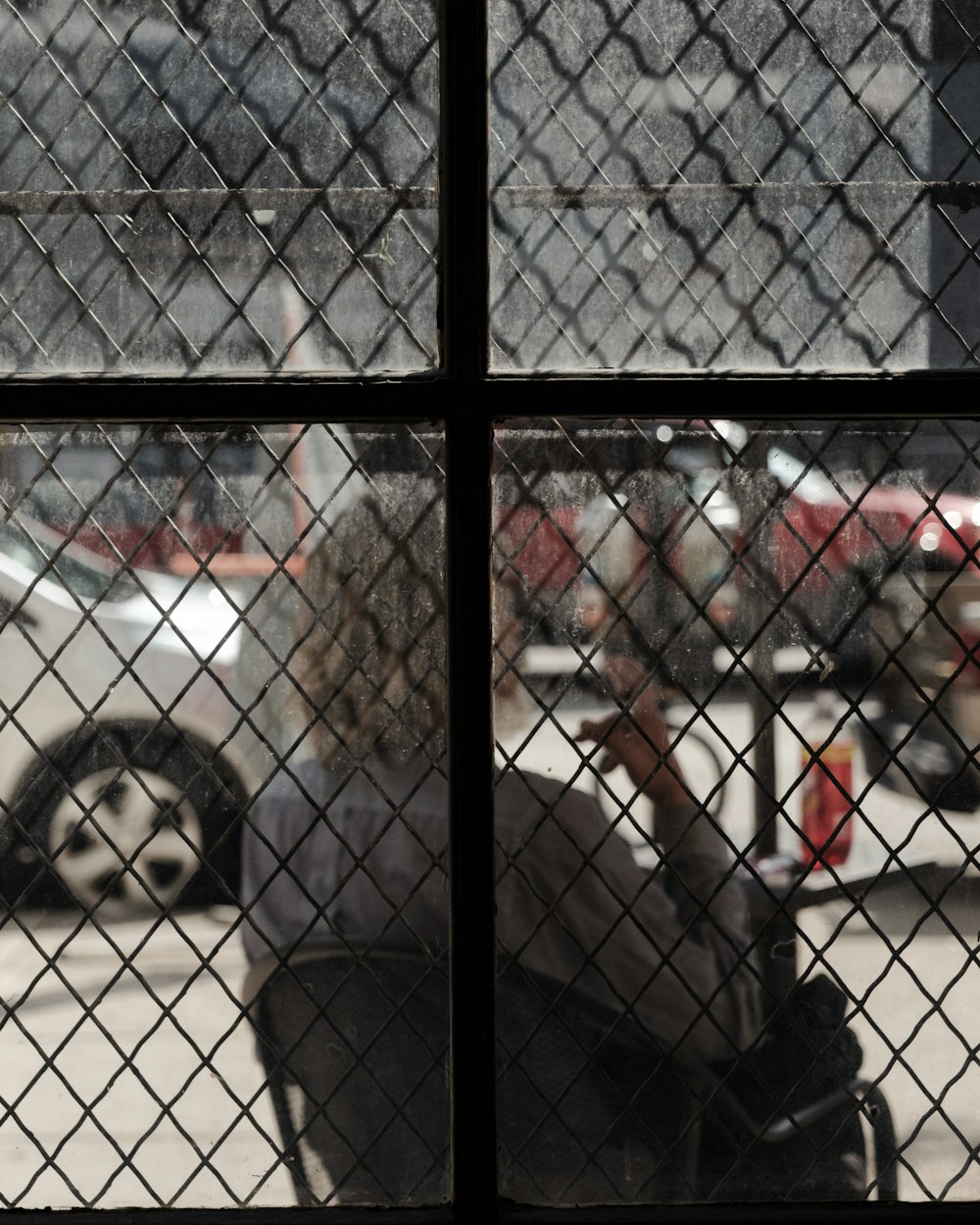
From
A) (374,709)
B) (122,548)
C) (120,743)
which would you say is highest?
(122,548)

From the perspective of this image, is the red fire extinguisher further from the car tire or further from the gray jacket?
the car tire

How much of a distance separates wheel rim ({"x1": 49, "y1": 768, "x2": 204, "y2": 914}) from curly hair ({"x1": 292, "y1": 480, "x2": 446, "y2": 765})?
23cm

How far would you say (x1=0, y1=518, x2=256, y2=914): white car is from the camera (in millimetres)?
1460

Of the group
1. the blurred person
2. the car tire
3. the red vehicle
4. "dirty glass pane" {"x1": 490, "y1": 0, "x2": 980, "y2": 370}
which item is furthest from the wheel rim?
"dirty glass pane" {"x1": 490, "y1": 0, "x2": 980, "y2": 370}

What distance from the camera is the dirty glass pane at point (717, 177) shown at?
57.8 inches

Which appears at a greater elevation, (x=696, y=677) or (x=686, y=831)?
(x=696, y=677)

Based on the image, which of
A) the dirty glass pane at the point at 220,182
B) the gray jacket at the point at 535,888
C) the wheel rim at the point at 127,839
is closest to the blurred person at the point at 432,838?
the gray jacket at the point at 535,888

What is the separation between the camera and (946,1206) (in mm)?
1475

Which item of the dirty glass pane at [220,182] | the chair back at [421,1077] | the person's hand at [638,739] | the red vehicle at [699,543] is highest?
the dirty glass pane at [220,182]

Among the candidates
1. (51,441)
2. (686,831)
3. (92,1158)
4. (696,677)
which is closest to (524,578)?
(696,677)

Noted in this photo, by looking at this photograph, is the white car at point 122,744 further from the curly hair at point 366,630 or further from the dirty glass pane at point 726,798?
the dirty glass pane at point 726,798

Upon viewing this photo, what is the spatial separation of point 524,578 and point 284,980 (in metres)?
0.67

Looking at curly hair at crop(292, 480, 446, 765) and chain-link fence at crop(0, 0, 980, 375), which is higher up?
chain-link fence at crop(0, 0, 980, 375)

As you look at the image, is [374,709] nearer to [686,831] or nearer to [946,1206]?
[686,831]
